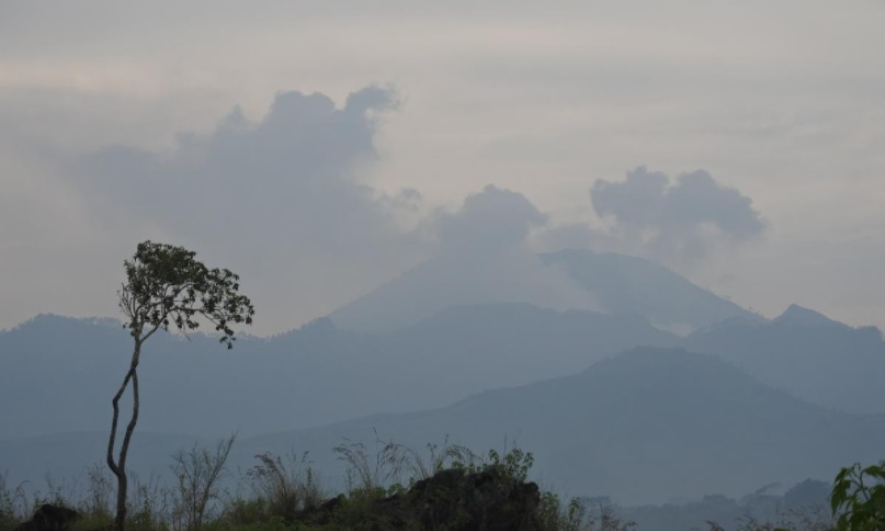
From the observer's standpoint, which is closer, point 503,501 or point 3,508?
point 503,501

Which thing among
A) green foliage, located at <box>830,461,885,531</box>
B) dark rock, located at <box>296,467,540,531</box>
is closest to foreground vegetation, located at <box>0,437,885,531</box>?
dark rock, located at <box>296,467,540,531</box>

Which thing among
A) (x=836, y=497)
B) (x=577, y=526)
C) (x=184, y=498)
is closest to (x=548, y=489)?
(x=577, y=526)

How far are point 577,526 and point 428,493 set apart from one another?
2.42 metres

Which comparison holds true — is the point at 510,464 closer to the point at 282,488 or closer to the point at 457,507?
the point at 457,507

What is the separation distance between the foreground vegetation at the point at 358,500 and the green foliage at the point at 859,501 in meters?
9.47

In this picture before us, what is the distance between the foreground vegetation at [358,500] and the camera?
17516 mm

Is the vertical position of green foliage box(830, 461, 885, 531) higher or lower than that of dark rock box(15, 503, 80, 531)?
lower

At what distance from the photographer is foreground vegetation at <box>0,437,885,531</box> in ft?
57.5

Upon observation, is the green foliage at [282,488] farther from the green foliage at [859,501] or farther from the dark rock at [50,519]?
the green foliage at [859,501]

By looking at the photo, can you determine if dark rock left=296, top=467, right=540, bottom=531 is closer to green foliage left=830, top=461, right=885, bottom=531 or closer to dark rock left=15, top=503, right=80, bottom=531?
dark rock left=15, top=503, right=80, bottom=531

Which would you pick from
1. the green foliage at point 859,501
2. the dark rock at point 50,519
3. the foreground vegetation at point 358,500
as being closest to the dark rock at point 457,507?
the foreground vegetation at point 358,500

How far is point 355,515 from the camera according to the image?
1794cm

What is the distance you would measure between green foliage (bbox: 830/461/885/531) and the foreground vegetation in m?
9.47

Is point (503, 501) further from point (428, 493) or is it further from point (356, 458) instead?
point (356, 458)
